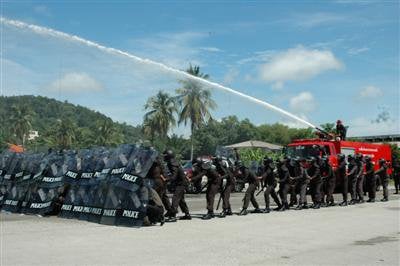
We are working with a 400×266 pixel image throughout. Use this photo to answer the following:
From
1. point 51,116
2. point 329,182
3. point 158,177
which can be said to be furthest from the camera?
point 51,116

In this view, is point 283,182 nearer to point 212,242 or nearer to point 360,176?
point 360,176

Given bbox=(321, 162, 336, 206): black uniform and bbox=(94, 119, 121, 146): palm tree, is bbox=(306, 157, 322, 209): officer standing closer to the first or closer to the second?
bbox=(321, 162, 336, 206): black uniform

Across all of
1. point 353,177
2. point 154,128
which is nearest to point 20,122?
point 154,128

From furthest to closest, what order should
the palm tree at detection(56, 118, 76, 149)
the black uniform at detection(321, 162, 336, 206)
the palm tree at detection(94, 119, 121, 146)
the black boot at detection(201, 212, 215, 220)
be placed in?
1. the palm tree at detection(56, 118, 76, 149)
2. the palm tree at detection(94, 119, 121, 146)
3. the black uniform at detection(321, 162, 336, 206)
4. the black boot at detection(201, 212, 215, 220)

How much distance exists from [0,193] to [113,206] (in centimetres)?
606

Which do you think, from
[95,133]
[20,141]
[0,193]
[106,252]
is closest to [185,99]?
[0,193]

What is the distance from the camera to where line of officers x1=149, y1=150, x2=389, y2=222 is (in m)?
14.2

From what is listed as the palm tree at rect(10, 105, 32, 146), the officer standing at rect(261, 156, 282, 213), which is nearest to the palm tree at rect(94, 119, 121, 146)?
the palm tree at rect(10, 105, 32, 146)

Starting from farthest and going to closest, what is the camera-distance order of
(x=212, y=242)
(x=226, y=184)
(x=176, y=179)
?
(x=226, y=184)
(x=176, y=179)
(x=212, y=242)

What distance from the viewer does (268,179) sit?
666 inches

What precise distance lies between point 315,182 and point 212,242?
29.7ft

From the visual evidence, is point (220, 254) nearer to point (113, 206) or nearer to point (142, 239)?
point (142, 239)

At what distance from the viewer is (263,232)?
11.9 m

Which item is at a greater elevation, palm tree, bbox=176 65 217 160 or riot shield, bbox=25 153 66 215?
palm tree, bbox=176 65 217 160
